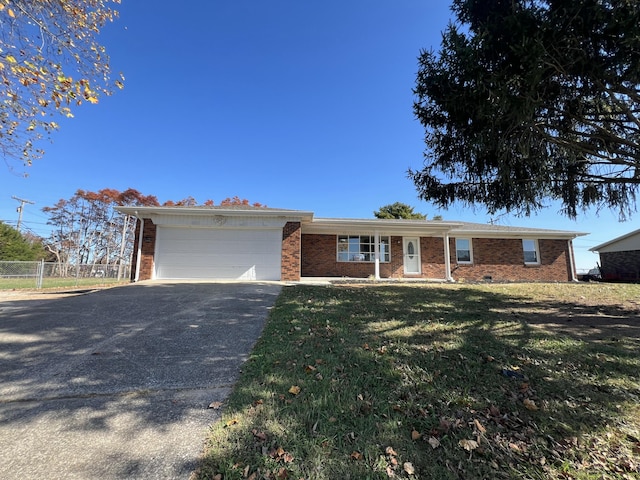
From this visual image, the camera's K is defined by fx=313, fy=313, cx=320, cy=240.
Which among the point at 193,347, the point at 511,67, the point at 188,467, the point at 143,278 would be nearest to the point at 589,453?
the point at 188,467

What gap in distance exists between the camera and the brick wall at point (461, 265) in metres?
14.8

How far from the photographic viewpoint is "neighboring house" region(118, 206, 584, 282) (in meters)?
11.9

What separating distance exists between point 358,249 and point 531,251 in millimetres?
9226

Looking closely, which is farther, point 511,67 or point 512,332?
point 511,67

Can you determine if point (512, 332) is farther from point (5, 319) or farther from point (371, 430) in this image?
point (5, 319)

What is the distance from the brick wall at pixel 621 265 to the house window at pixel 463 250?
10.7 m

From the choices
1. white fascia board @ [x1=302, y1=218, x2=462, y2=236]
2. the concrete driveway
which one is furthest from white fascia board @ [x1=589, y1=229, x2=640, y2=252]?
the concrete driveway

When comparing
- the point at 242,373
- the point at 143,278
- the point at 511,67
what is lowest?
the point at 242,373

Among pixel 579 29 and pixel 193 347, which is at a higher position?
pixel 579 29

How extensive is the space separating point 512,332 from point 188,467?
15.6ft

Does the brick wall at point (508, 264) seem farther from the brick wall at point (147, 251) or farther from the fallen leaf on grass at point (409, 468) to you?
the fallen leaf on grass at point (409, 468)

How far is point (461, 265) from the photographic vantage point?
51.7 ft

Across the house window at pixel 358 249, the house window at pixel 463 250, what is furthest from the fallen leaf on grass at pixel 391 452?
the house window at pixel 463 250

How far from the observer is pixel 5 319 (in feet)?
18.3
